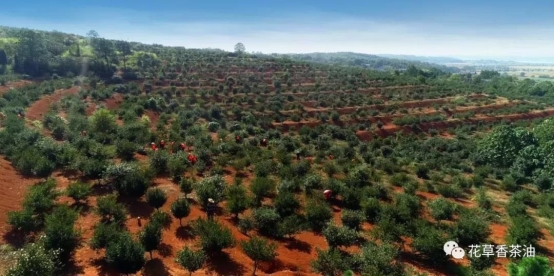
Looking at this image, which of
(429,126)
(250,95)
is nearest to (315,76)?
(250,95)

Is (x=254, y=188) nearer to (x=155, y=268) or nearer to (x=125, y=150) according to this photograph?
(x=155, y=268)

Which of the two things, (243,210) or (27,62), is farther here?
(27,62)

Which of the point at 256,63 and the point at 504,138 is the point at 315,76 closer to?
the point at 256,63

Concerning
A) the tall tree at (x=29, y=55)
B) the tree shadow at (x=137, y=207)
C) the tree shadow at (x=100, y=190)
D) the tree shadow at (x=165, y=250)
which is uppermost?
the tall tree at (x=29, y=55)

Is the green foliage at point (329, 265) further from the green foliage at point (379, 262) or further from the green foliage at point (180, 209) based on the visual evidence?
the green foliage at point (180, 209)

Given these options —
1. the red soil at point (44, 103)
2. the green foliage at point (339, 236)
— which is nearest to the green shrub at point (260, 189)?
the green foliage at point (339, 236)
